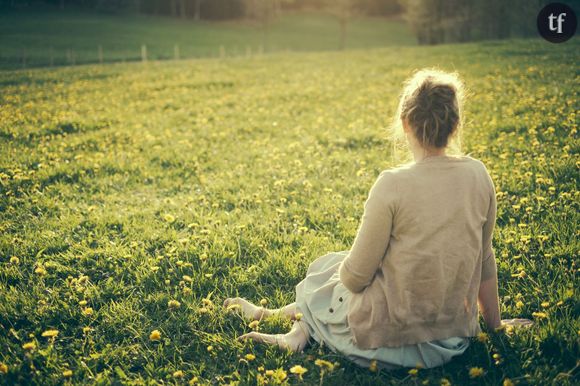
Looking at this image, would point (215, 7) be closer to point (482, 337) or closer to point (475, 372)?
point (482, 337)

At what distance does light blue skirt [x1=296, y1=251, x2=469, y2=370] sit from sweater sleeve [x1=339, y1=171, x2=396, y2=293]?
0.35m

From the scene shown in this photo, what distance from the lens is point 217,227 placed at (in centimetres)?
496

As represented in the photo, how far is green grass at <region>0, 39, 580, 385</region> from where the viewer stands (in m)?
3.05

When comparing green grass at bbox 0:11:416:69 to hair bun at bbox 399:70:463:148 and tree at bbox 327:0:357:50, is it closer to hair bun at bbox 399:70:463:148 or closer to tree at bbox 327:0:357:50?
tree at bbox 327:0:357:50

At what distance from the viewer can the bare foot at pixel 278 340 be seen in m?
3.09

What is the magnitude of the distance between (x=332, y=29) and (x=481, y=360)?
2733 inches

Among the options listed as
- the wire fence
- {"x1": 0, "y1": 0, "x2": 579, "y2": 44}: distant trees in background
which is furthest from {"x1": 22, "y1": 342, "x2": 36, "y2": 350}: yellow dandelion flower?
{"x1": 0, "y1": 0, "x2": 579, "y2": 44}: distant trees in background

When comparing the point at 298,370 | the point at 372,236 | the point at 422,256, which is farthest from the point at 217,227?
the point at 422,256

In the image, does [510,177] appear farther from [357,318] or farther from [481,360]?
[357,318]

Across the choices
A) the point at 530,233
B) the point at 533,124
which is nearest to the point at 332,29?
the point at 533,124

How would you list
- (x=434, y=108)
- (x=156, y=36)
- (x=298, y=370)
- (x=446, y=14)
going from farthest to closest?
(x=446, y=14)
(x=156, y=36)
(x=298, y=370)
(x=434, y=108)

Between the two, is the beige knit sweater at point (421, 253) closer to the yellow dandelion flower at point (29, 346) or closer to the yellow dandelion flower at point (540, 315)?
the yellow dandelion flower at point (540, 315)

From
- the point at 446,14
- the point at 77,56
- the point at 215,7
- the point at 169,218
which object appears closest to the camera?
the point at 169,218

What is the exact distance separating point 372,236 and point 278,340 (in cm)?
114
